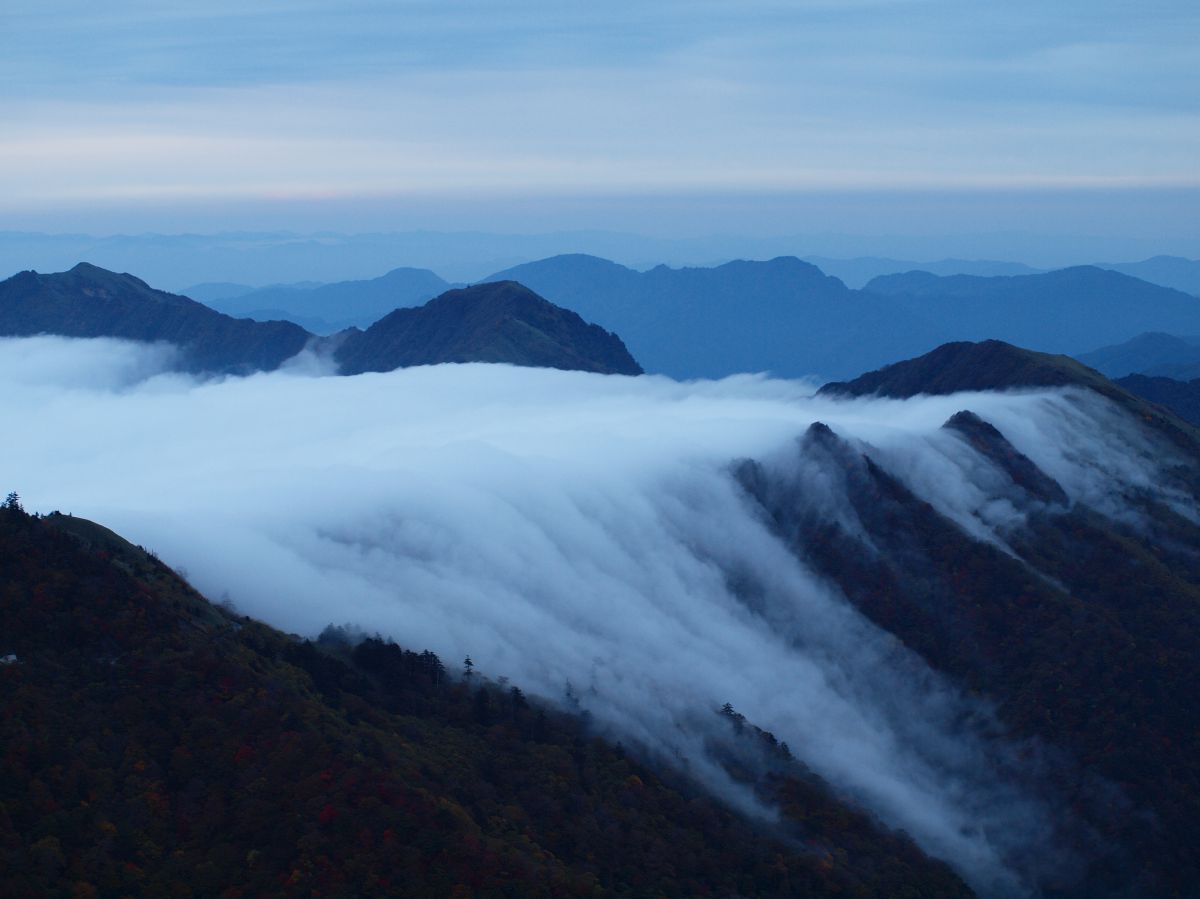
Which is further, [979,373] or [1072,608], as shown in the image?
[979,373]

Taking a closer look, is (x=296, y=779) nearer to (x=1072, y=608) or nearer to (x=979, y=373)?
(x=1072, y=608)

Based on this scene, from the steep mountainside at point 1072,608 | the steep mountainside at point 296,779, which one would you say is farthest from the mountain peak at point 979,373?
the steep mountainside at point 296,779

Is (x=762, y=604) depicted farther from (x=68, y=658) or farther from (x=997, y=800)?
(x=68, y=658)

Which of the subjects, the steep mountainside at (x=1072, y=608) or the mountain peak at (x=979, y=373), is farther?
the mountain peak at (x=979, y=373)

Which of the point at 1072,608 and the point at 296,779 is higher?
the point at 296,779

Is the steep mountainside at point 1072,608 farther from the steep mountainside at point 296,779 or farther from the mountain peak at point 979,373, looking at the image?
the steep mountainside at point 296,779

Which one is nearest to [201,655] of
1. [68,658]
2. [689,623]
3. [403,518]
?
[68,658]

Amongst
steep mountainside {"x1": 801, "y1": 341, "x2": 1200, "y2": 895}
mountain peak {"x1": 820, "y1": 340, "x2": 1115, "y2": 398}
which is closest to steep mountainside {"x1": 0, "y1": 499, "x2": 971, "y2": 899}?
steep mountainside {"x1": 801, "y1": 341, "x2": 1200, "y2": 895}

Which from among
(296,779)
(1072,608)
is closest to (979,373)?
(1072,608)

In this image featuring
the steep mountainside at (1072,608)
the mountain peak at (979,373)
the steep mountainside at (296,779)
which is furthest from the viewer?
the mountain peak at (979,373)
